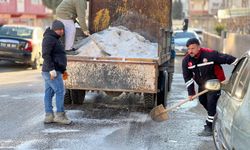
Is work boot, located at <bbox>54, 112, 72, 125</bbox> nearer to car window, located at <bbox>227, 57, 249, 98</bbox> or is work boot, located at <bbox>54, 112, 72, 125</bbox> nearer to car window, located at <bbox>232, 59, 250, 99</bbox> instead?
car window, located at <bbox>227, 57, 249, 98</bbox>

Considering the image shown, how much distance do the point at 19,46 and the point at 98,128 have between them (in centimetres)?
1006

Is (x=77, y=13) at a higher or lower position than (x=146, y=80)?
higher

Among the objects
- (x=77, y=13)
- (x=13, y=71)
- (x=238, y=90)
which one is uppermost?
(x=77, y=13)

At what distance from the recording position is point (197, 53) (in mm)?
7855

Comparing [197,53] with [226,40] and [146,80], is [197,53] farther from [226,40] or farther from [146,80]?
[226,40]

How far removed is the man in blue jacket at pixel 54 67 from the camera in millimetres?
8492

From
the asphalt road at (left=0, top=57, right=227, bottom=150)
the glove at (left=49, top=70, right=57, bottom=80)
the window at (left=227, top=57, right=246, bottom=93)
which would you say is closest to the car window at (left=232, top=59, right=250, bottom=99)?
the window at (left=227, top=57, right=246, bottom=93)

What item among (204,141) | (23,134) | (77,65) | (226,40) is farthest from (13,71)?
(226,40)

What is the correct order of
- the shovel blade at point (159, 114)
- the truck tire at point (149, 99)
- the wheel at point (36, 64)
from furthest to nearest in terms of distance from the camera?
1. the wheel at point (36, 64)
2. the truck tire at point (149, 99)
3. the shovel blade at point (159, 114)

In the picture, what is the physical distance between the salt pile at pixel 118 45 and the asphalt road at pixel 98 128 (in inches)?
43.0

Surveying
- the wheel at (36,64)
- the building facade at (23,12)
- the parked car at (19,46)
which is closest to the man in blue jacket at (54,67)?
the parked car at (19,46)

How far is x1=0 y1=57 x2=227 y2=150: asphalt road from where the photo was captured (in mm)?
7367

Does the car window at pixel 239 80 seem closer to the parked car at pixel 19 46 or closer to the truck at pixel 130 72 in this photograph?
the truck at pixel 130 72

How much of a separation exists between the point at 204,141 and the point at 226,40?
22.5 m
